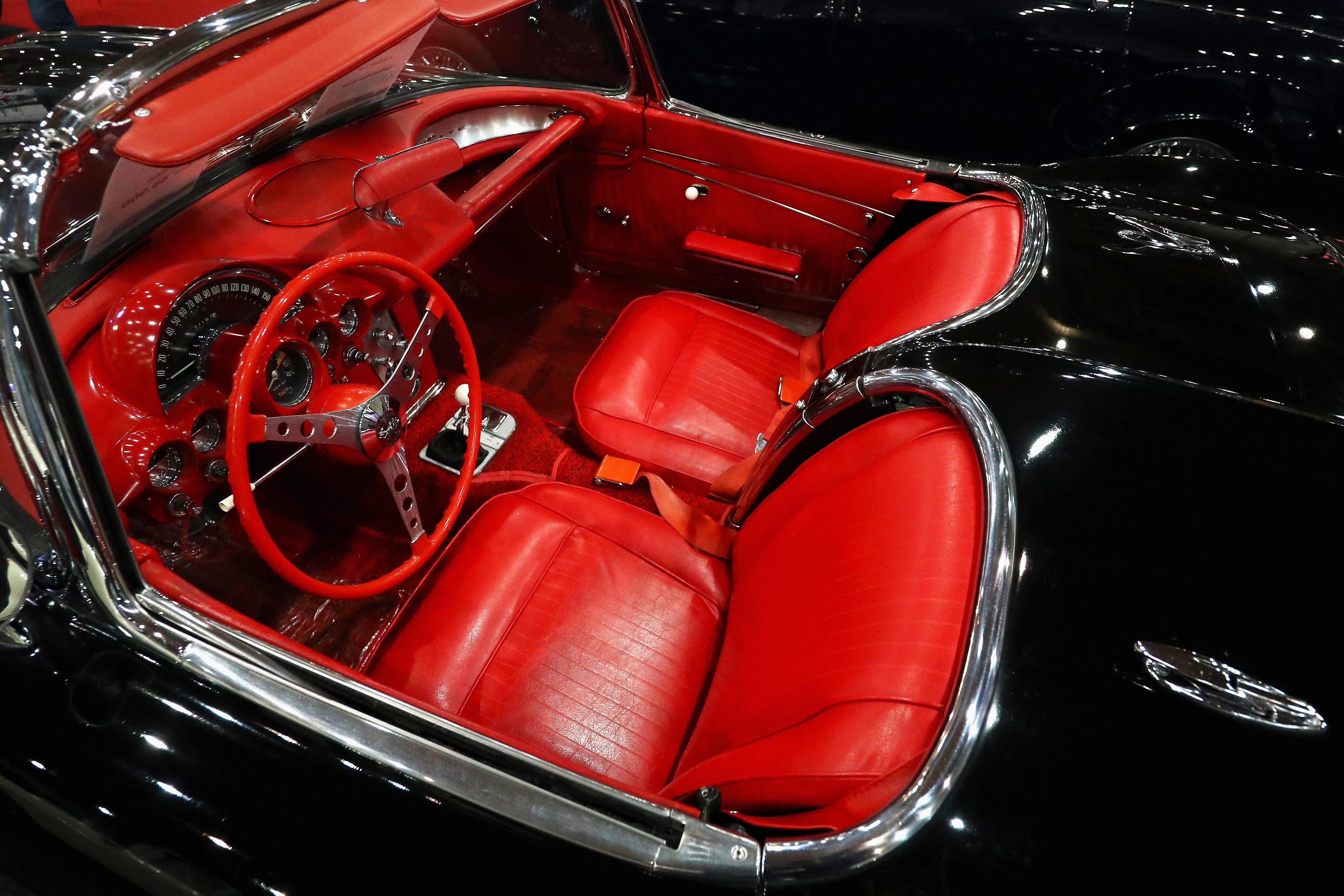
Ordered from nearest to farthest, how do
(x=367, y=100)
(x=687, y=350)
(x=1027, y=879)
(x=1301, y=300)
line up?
(x=1027, y=879) → (x=1301, y=300) → (x=367, y=100) → (x=687, y=350)

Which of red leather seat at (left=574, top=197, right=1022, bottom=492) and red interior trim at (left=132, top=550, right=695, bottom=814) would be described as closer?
red interior trim at (left=132, top=550, right=695, bottom=814)

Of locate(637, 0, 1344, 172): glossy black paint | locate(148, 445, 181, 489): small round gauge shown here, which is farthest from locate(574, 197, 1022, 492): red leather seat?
locate(637, 0, 1344, 172): glossy black paint

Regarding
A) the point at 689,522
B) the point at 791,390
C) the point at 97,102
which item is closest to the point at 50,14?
the point at 97,102

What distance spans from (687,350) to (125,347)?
1.15 metres

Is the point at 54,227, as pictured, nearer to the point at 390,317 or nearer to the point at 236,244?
the point at 236,244

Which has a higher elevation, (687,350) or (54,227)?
(54,227)

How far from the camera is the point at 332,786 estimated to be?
35.6 inches

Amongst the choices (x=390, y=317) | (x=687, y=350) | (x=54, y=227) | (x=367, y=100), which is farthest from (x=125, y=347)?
(x=687, y=350)

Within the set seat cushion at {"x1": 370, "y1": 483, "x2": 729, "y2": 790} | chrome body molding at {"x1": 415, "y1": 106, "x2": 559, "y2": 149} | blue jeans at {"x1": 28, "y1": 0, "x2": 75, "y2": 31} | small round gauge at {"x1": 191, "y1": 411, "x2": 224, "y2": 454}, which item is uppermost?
blue jeans at {"x1": 28, "y1": 0, "x2": 75, "y2": 31}

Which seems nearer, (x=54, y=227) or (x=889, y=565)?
(x=889, y=565)

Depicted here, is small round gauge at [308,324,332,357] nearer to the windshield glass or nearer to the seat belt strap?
the windshield glass

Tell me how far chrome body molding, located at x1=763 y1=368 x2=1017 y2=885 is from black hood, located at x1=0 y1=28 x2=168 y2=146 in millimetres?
2066

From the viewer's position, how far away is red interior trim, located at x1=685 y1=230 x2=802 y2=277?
2.13m

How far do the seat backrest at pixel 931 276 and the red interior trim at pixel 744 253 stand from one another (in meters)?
0.38
